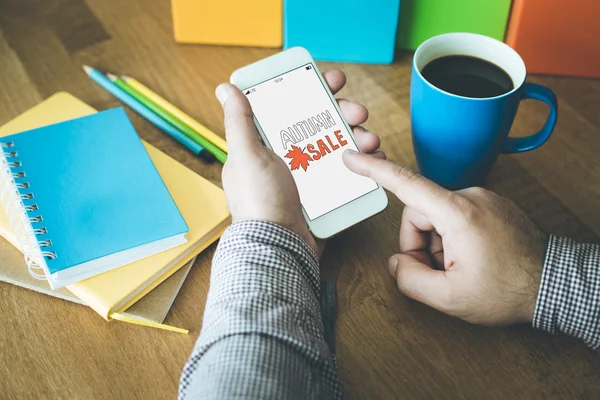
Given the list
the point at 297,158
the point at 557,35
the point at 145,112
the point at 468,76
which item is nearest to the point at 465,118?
the point at 468,76

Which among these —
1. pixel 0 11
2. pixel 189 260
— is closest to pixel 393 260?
pixel 189 260

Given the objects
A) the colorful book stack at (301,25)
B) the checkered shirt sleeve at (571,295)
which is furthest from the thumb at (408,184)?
the colorful book stack at (301,25)

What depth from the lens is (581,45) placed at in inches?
32.7

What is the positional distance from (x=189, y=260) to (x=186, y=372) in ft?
0.58

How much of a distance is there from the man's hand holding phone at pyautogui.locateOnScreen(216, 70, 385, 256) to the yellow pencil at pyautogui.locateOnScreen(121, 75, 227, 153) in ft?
0.33

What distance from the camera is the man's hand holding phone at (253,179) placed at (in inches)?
23.8

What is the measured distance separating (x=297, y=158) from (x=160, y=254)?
18cm

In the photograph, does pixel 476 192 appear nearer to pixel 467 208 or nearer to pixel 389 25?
pixel 467 208

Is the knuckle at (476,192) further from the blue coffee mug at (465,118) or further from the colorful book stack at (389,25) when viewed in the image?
the colorful book stack at (389,25)

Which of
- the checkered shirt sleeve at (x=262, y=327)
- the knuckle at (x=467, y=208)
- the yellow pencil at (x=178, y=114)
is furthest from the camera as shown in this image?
the yellow pencil at (x=178, y=114)

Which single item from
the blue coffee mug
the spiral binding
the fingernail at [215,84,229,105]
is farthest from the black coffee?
the spiral binding

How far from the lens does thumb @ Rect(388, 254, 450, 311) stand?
0.59 m

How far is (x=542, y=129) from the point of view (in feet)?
2.23

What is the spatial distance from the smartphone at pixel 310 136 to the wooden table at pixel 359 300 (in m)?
0.04
